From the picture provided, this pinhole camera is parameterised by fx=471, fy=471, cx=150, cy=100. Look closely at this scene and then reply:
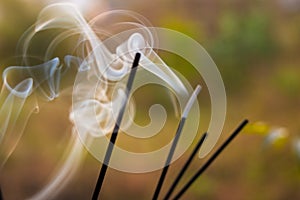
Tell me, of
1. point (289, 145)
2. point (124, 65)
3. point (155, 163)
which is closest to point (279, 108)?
point (289, 145)

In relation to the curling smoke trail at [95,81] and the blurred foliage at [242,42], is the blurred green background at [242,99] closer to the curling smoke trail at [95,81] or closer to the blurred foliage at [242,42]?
the blurred foliage at [242,42]

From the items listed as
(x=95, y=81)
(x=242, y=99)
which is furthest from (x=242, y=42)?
(x=95, y=81)

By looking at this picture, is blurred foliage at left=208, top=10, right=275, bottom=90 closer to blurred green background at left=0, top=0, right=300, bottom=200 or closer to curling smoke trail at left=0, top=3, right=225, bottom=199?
blurred green background at left=0, top=0, right=300, bottom=200

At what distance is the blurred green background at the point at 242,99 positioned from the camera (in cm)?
84

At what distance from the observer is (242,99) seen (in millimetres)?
886

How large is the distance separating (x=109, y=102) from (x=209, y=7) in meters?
0.48

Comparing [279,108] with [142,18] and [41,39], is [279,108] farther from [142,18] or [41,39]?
[41,39]

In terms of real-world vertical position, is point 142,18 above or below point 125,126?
above

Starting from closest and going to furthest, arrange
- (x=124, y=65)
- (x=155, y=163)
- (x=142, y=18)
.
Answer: (x=124, y=65) → (x=155, y=163) → (x=142, y=18)

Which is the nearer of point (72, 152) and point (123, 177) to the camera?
point (72, 152)

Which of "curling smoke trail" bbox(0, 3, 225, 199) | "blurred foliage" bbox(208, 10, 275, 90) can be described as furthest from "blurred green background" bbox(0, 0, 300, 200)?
"curling smoke trail" bbox(0, 3, 225, 199)

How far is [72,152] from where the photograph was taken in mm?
601

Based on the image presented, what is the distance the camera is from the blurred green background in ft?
2.76

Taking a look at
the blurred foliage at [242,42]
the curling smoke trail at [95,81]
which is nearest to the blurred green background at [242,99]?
the blurred foliage at [242,42]
